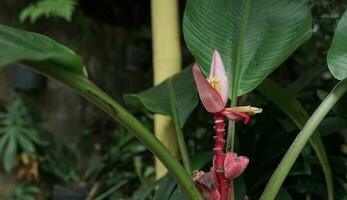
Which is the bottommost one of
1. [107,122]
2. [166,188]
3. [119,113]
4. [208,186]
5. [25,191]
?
[25,191]

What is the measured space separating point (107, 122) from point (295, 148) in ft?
4.40

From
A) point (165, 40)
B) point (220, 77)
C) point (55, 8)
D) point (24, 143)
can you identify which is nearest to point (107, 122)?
point (24, 143)

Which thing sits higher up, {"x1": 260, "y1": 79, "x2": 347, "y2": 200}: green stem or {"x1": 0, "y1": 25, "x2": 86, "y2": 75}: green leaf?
{"x1": 0, "y1": 25, "x2": 86, "y2": 75}: green leaf

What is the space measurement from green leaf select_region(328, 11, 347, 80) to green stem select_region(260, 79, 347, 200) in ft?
0.06

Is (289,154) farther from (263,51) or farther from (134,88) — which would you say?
(134,88)

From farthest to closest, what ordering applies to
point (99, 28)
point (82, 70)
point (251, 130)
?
point (99, 28), point (251, 130), point (82, 70)

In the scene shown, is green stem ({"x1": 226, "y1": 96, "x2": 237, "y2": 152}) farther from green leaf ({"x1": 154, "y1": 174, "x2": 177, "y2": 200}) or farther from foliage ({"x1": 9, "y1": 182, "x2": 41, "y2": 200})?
foliage ({"x1": 9, "y1": 182, "x2": 41, "y2": 200})

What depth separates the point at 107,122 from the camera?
1877 millimetres

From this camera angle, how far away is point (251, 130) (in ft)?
3.12

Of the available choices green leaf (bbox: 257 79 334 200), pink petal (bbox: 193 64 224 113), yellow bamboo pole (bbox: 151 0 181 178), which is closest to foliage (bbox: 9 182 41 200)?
yellow bamboo pole (bbox: 151 0 181 178)

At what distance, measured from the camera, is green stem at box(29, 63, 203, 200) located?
0.49m

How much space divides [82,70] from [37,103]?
1320 mm

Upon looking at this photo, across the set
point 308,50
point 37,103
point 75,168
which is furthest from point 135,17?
point 308,50

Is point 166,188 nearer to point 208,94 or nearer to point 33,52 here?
point 208,94
